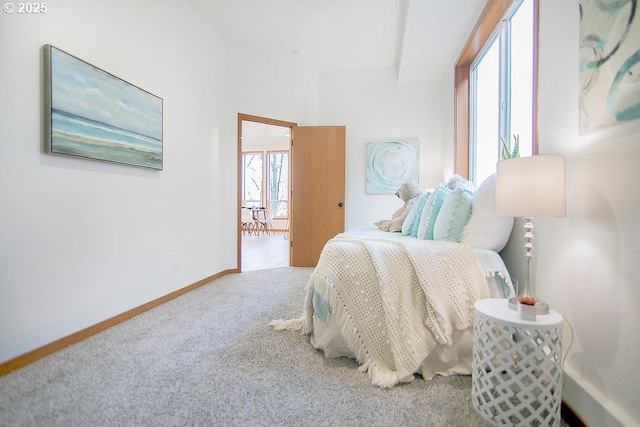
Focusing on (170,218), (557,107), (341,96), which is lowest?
(170,218)

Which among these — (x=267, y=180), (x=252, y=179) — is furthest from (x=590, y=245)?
(x=252, y=179)

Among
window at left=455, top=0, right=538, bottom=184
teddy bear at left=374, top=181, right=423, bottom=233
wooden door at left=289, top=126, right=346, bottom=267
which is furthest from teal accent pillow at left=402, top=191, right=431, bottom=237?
wooden door at left=289, top=126, right=346, bottom=267

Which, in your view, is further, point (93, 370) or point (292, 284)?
point (292, 284)

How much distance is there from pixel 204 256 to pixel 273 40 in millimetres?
2723

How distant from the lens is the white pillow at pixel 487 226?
173cm

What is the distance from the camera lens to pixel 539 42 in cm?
156

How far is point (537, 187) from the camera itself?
44.1 inches

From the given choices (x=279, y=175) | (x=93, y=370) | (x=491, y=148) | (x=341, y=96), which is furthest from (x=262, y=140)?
(x=93, y=370)

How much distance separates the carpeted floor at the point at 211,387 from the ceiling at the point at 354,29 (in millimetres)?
2927

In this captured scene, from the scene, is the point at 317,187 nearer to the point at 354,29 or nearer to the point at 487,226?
the point at 354,29

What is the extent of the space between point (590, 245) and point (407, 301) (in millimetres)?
761

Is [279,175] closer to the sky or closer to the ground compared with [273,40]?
closer to the ground

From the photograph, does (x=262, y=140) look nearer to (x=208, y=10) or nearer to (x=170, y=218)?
(x=208, y=10)

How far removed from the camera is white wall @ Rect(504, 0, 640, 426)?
966 millimetres
